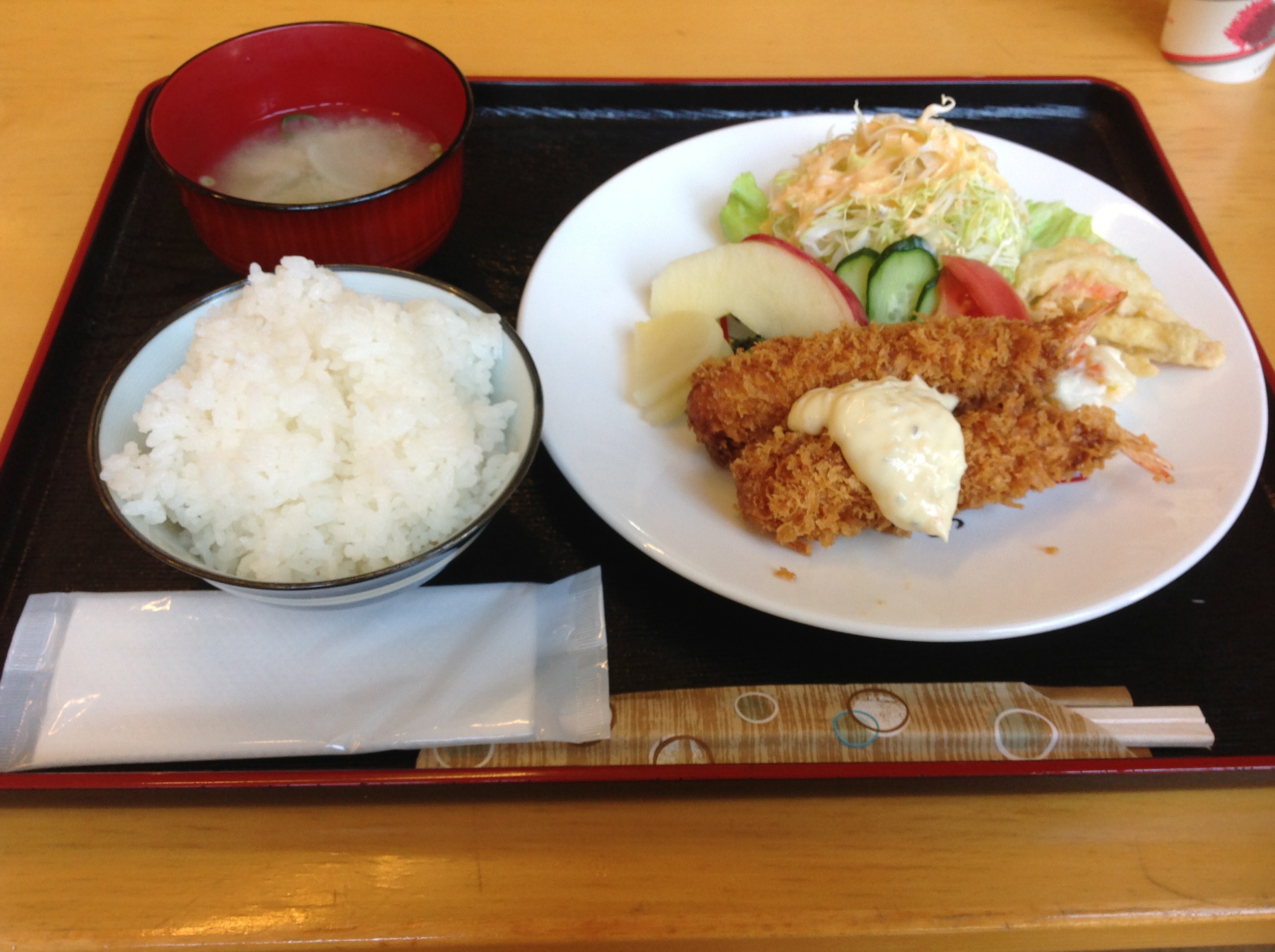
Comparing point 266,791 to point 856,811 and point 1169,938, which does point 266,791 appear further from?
point 1169,938

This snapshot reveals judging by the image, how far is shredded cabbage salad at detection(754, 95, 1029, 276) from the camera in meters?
2.06

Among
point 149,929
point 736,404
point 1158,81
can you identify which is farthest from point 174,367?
point 1158,81

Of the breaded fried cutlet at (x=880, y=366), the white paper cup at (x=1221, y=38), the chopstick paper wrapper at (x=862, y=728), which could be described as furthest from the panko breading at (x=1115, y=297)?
the white paper cup at (x=1221, y=38)

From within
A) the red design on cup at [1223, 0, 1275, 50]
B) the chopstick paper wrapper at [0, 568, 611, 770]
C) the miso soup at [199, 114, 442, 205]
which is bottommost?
the chopstick paper wrapper at [0, 568, 611, 770]

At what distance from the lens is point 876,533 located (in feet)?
5.15

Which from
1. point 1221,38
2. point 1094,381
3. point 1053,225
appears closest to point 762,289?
point 1094,381

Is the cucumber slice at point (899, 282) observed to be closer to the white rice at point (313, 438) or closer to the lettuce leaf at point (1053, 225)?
the lettuce leaf at point (1053, 225)

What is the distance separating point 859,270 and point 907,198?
0.72ft

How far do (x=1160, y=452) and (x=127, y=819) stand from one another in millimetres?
1938

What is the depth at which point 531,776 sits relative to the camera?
1.25 meters

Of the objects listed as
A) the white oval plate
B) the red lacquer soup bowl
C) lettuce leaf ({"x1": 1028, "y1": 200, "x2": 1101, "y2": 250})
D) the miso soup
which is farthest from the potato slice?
lettuce leaf ({"x1": 1028, "y1": 200, "x2": 1101, "y2": 250})

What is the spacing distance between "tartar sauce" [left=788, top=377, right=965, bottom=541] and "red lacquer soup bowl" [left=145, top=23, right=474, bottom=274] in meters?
0.98

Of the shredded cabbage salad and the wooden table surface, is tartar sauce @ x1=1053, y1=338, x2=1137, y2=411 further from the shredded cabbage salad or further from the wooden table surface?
the wooden table surface

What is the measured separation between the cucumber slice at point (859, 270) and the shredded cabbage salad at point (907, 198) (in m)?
0.05
